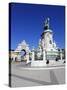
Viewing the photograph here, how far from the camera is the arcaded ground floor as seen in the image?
2.28 m

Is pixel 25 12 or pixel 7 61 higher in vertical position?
pixel 25 12

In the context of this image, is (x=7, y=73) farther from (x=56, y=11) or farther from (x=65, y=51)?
(x=56, y=11)

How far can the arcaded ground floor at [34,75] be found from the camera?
2283 millimetres

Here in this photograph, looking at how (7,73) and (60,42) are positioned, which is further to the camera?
(60,42)

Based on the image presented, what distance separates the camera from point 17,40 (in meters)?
2.28

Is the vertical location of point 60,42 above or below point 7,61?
above

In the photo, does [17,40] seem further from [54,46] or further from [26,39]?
[54,46]

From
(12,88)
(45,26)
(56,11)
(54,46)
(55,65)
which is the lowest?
(12,88)

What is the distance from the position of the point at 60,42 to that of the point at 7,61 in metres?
0.53

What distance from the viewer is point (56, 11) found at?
95.0 inches

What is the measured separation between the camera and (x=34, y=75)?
2.33 m

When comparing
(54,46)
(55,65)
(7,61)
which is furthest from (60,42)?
(7,61)

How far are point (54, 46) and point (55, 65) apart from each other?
178mm

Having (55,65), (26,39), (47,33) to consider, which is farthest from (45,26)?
(55,65)
